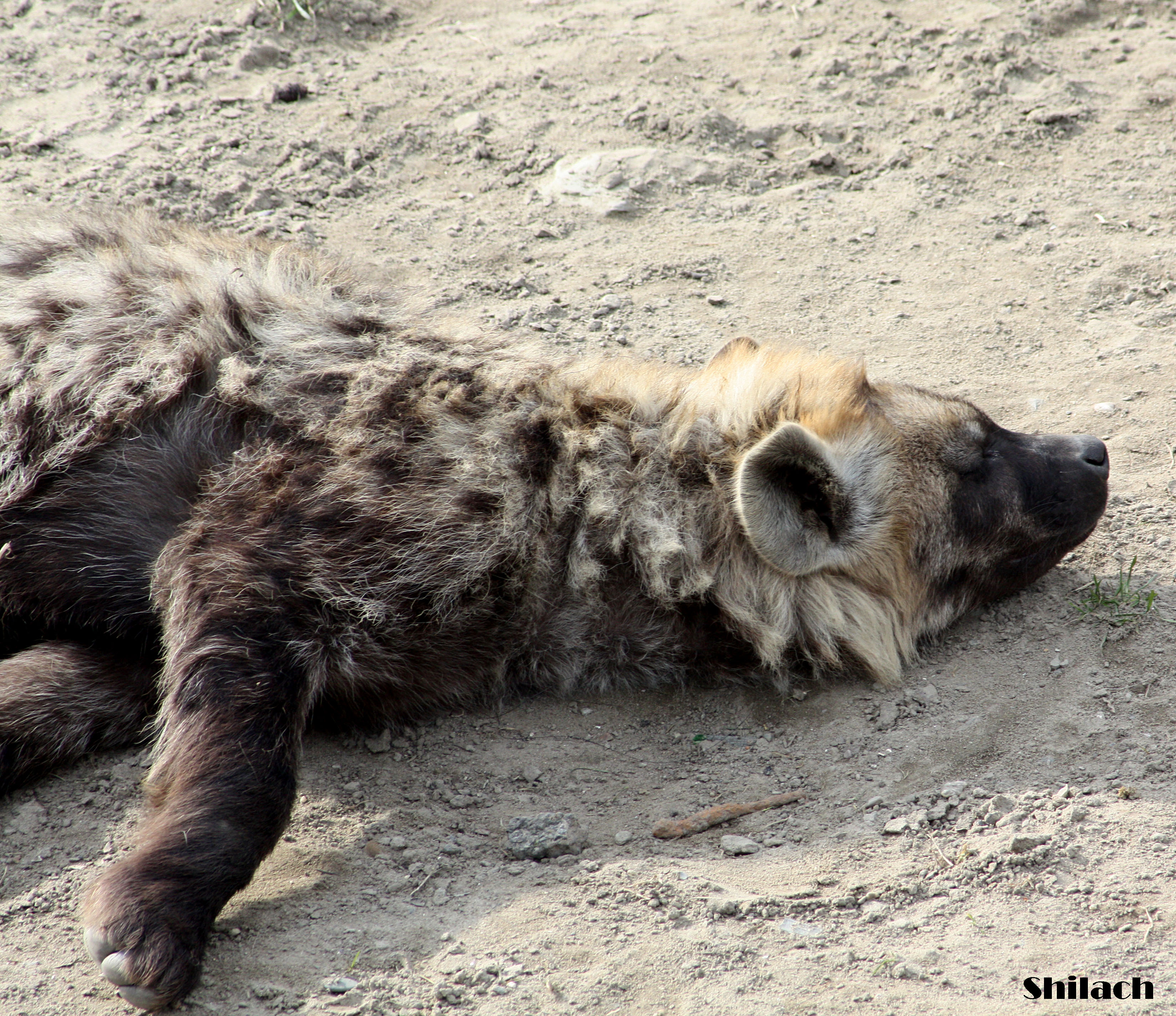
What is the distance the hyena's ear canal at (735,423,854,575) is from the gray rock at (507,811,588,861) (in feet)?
2.87

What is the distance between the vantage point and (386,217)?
5137 millimetres

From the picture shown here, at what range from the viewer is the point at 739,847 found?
2.77m

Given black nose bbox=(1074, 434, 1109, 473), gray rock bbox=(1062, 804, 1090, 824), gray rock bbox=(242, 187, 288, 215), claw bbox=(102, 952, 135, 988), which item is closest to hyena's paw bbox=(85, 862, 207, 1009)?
claw bbox=(102, 952, 135, 988)

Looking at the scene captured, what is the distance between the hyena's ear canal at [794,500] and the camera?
305cm

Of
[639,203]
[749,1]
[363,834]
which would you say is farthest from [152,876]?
[749,1]

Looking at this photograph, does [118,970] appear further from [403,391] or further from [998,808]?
[998,808]

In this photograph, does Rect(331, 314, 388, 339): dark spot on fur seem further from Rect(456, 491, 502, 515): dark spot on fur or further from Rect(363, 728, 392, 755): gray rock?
Rect(363, 728, 392, 755): gray rock

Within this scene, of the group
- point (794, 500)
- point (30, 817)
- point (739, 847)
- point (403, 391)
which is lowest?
point (739, 847)

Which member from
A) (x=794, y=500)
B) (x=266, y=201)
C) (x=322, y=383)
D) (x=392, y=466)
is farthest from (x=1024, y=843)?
(x=266, y=201)

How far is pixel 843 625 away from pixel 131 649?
1.94 meters

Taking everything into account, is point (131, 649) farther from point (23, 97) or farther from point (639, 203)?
point (23, 97)

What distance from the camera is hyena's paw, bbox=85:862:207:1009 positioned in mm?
2303

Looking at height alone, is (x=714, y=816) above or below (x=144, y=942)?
below

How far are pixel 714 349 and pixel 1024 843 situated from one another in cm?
236
